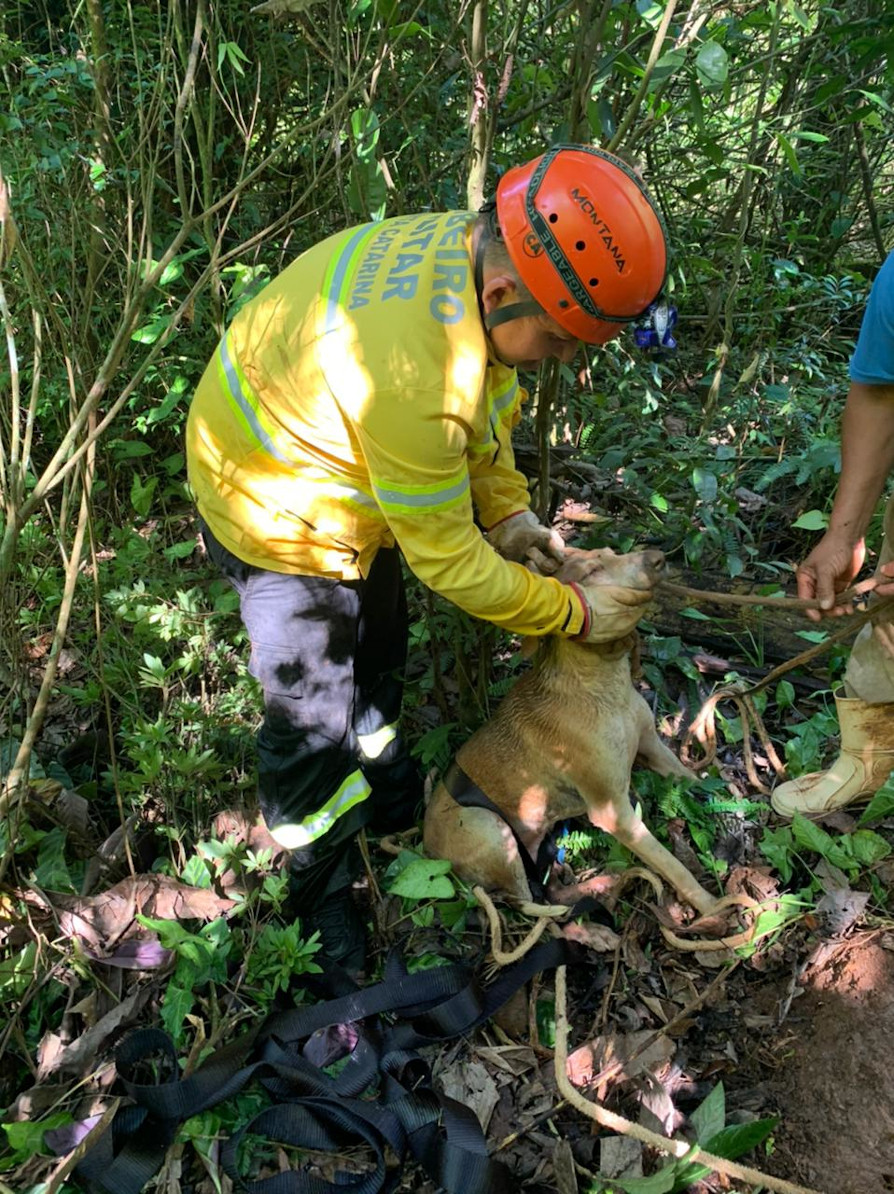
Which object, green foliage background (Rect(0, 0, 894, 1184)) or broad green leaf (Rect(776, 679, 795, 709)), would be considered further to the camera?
broad green leaf (Rect(776, 679, 795, 709))

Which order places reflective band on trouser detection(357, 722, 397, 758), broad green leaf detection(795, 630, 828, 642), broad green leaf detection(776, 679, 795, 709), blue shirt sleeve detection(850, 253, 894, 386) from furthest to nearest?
broad green leaf detection(795, 630, 828, 642) < broad green leaf detection(776, 679, 795, 709) < reflective band on trouser detection(357, 722, 397, 758) < blue shirt sleeve detection(850, 253, 894, 386)

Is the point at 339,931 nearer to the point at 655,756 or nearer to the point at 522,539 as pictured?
the point at 655,756

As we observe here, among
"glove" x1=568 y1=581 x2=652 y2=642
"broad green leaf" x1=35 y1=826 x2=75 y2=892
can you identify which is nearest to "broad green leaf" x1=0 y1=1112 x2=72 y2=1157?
"broad green leaf" x1=35 y1=826 x2=75 y2=892

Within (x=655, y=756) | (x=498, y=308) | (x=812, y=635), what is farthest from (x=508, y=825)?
(x=498, y=308)

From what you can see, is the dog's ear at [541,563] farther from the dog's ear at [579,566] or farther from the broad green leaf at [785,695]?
the broad green leaf at [785,695]

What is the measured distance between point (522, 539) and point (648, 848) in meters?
1.36

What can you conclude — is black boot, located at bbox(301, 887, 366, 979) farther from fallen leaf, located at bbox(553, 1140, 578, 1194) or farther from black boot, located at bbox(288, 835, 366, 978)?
fallen leaf, located at bbox(553, 1140, 578, 1194)

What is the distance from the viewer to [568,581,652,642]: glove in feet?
10.2

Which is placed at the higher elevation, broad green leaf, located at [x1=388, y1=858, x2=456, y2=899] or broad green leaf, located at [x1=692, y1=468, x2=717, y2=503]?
broad green leaf, located at [x1=692, y1=468, x2=717, y2=503]

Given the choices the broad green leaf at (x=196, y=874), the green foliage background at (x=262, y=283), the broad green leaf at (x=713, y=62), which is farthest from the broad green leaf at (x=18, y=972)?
the broad green leaf at (x=713, y=62)

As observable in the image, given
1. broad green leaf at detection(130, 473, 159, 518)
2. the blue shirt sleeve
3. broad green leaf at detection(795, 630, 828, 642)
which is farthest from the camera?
broad green leaf at detection(130, 473, 159, 518)

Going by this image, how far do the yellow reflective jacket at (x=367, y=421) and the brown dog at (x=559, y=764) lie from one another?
432mm

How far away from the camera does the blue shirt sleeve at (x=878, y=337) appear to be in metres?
2.67

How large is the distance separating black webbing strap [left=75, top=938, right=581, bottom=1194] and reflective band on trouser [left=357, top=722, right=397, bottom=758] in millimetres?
986
